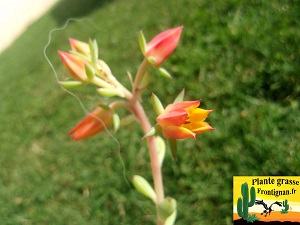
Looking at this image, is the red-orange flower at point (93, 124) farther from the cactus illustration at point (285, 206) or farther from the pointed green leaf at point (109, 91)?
the cactus illustration at point (285, 206)

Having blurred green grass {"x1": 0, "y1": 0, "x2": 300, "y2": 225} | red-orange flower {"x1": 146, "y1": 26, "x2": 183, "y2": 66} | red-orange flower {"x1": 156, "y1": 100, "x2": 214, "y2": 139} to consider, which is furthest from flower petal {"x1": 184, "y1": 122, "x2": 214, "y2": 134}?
blurred green grass {"x1": 0, "y1": 0, "x2": 300, "y2": 225}

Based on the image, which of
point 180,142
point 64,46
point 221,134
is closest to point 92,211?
point 180,142

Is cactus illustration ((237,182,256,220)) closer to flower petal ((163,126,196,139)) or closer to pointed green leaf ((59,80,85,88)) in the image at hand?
flower petal ((163,126,196,139))

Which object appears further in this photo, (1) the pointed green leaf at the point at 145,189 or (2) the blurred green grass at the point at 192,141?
(2) the blurred green grass at the point at 192,141

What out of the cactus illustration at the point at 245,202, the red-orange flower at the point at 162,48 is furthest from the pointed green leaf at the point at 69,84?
the cactus illustration at the point at 245,202

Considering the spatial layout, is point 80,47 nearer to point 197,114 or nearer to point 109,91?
point 109,91

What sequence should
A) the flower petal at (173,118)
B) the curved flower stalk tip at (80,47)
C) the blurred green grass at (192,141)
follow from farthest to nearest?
1. the blurred green grass at (192,141)
2. the curved flower stalk tip at (80,47)
3. the flower petal at (173,118)

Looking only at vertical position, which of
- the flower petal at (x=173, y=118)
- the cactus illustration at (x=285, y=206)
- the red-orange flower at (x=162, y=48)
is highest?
the red-orange flower at (x=162, y=48)
